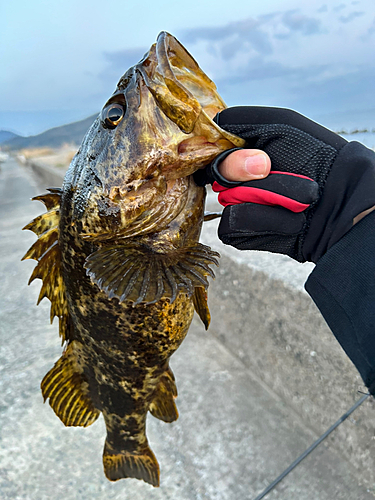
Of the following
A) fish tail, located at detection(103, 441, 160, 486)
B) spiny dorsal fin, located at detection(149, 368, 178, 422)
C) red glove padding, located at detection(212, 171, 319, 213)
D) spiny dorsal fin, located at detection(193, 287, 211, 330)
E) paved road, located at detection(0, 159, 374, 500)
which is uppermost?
red glove padding, located at detection(212, 171, 319, 213)

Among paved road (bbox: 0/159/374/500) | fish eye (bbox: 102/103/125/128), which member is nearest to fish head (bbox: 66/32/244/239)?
fish eye (bbox: 102/103/125/128)

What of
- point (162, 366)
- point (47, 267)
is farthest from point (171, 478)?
point (47, 267)

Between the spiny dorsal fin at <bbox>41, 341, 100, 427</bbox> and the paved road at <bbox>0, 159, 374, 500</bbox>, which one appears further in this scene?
the paved road at <bbox>0, 159, 374, 500</bbox>

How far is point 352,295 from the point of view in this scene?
112 cm

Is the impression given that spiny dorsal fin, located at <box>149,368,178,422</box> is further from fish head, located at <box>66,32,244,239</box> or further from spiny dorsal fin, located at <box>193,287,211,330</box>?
fish head, located at <box>66,32,244,239</box>

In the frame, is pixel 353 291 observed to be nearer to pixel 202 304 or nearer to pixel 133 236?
pixel 202 304

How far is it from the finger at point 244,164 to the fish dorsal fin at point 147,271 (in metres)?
0.26

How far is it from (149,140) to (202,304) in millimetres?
665

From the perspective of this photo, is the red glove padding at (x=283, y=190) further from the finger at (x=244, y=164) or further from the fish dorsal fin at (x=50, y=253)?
the fish dorsal fin at (x=50, y=253)

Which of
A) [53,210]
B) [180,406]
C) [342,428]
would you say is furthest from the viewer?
[180,406]

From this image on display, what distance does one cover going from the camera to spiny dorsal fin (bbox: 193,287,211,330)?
4.64 ft

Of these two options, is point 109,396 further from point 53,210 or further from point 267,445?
point 267,445

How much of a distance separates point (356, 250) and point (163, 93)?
0.75 m

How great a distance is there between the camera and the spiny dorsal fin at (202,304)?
141cm
